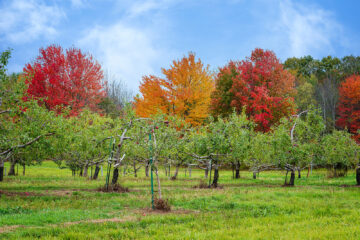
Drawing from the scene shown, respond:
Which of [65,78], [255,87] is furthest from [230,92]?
[65,78]

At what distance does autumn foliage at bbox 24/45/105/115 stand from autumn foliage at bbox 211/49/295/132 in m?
14.1

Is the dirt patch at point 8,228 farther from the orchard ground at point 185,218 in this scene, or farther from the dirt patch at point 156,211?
the dirt patch at point 156,211

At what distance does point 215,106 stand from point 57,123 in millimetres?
22375

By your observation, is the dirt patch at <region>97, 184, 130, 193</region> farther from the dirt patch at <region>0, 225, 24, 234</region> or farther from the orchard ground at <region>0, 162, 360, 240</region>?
the dirt patch at <region>0, 225, 24, 234</region>

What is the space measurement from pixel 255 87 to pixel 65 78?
19942mm

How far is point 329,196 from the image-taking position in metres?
13.4

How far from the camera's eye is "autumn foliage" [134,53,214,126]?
28.4 m

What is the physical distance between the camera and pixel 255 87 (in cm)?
2995

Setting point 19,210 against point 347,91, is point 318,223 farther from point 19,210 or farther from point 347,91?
point 347,91

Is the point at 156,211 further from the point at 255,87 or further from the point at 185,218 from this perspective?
the point at 255,87

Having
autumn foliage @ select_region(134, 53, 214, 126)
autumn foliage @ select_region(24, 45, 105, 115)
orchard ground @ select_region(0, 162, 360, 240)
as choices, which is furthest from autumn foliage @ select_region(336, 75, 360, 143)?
autumn foliage @ select_region(24, 45, 105, 115)

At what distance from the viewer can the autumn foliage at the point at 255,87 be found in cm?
3034

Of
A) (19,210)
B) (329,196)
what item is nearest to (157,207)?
(19,210)

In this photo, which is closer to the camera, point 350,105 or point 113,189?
point 113,189
